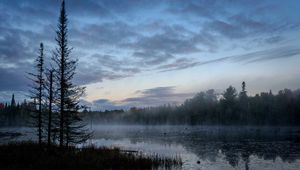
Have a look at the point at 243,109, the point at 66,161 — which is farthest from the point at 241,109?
the point at 66,161

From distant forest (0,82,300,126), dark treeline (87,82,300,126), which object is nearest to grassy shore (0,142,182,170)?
distant forest (0,82,300,126)

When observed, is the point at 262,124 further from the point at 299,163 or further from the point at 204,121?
the point at 299,163

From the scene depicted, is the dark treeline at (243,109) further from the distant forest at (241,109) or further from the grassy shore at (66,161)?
the grassy shore at (66,161)

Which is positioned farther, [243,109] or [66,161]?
[243,109]

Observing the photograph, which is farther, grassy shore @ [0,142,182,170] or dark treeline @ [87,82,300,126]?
dark treeline @ [87,82,300,126]

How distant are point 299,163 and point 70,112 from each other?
23.6 metres

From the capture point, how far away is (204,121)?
15488 centimetres

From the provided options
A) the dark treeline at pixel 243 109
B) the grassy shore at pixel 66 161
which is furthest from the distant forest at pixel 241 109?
the grassy shore at pixel 66 161

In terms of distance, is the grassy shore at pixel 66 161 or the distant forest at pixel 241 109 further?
the distant forest at pixel 241 109

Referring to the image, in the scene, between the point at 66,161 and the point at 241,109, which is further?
the point at 241,109

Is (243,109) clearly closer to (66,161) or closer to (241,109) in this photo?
(241,109)

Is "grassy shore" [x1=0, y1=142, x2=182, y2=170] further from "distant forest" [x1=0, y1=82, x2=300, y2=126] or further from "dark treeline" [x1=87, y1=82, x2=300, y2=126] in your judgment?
"dark treeline" [x1=87, y1=82, x2=300, y2=126]

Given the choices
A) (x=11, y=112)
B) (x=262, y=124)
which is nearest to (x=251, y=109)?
(x=262, y=124)

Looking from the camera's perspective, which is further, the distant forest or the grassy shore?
the distant forest
